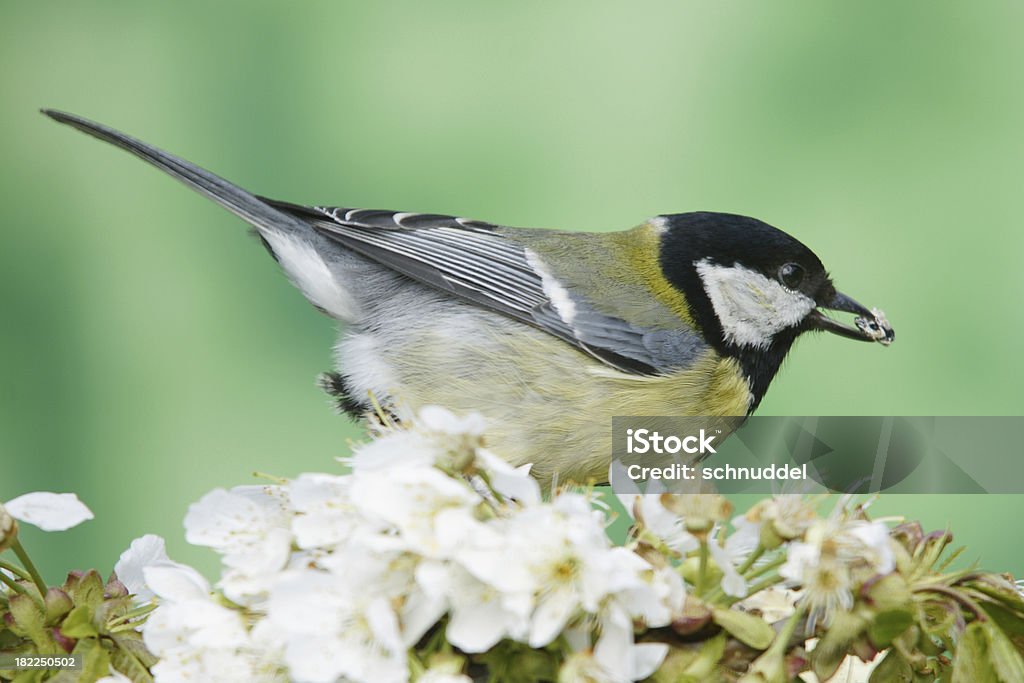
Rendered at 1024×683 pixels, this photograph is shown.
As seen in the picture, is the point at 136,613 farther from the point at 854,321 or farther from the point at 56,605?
the point at 854,321

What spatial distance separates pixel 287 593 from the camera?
439 millimetres

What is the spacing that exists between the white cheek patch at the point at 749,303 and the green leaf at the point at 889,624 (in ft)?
2.06

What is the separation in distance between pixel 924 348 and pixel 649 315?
53 centimetres

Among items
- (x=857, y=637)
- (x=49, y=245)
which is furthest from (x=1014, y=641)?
(x=49, y=245)

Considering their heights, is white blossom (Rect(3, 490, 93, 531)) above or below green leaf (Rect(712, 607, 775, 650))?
above

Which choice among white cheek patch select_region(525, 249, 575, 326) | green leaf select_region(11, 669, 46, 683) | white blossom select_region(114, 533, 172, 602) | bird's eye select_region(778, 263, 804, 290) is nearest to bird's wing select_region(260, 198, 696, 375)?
white cheek patch select_region(525, 249, 575, 326)

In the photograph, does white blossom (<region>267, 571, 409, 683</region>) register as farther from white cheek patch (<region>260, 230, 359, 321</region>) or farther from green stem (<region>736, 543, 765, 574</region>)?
white cheek patch (<region>260, 230, 359, 321</region>)

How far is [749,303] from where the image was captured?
1.05 metres

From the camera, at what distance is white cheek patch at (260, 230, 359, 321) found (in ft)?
3.52

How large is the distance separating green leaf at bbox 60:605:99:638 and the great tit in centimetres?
48

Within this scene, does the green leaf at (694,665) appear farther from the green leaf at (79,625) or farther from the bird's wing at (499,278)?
the bird's wing at (499,278)

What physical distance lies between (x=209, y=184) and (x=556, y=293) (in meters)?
0.34

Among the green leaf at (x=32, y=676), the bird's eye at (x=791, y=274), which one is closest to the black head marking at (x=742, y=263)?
the bird's eye at (x=791, y=274)

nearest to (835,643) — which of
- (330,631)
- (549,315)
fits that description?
(330,631)
